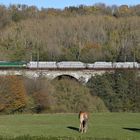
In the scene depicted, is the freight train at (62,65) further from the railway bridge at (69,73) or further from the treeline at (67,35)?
the treeline at (67,35)

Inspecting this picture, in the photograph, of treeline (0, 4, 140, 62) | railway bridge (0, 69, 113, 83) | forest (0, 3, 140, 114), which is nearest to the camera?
forest (0, 3, 140, 114)

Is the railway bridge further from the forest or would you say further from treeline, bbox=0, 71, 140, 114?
treeline, bbox=0, 71, 140, 114

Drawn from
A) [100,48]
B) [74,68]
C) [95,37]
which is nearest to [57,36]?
[95,37]

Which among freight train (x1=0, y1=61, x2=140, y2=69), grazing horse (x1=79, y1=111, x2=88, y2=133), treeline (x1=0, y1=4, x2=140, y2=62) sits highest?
treeline (x1=0, y1=4, x2=140, y2=62)

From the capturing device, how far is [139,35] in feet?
410

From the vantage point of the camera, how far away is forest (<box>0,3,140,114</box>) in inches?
2122

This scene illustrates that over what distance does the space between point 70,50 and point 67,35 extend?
40.1 feet

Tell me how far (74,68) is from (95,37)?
2081 inches

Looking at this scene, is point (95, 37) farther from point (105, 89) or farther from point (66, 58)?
point (105, 89)

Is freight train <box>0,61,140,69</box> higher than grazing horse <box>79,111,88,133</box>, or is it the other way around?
freight train <box>0,61,140,69</box>

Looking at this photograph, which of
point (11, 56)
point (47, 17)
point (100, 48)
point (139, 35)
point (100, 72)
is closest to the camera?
point (100, 72)

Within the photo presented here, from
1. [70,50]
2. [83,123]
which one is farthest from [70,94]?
[70,50]

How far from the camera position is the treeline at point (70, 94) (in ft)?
168

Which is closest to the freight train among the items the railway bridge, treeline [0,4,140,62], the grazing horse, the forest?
the railway bridge
